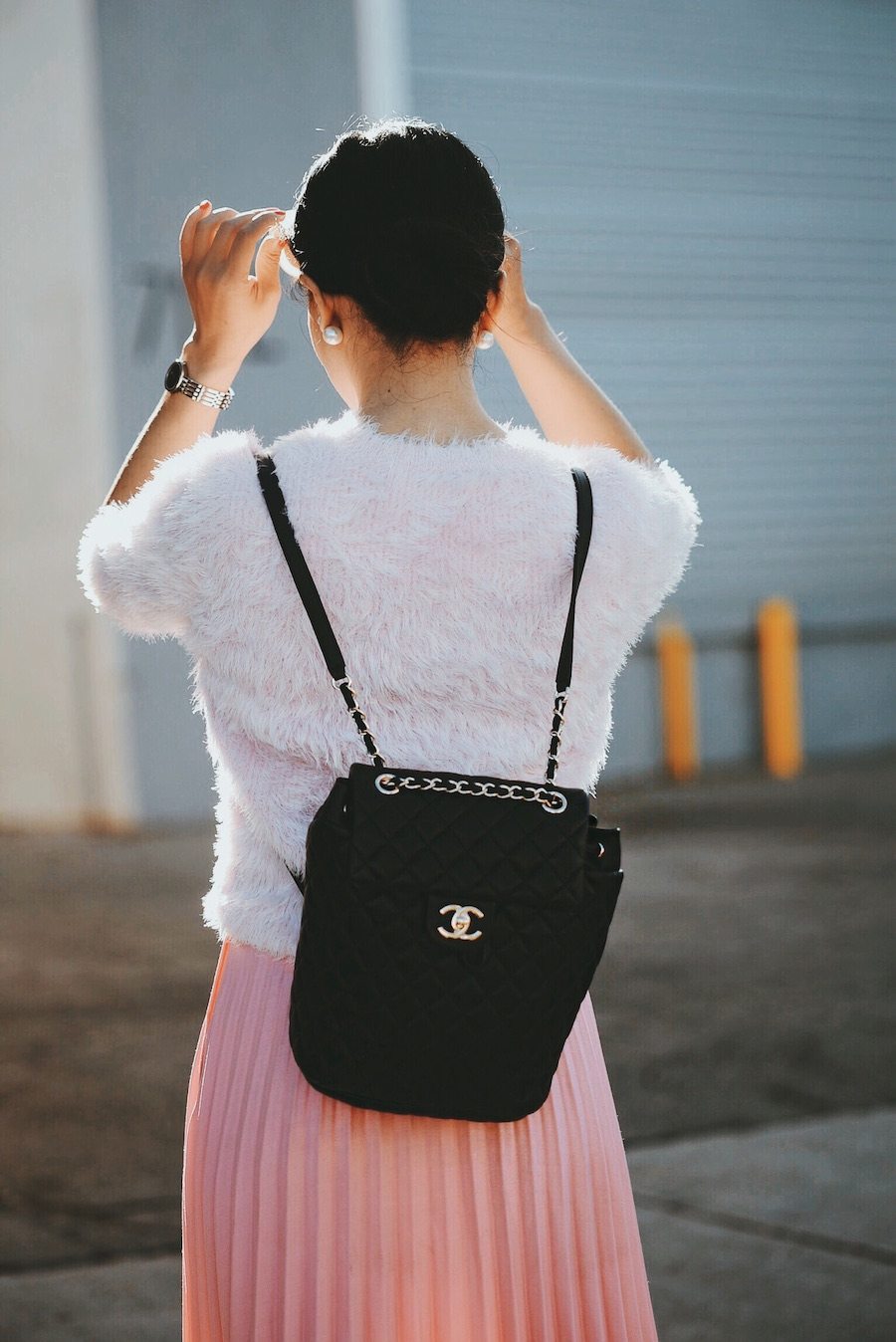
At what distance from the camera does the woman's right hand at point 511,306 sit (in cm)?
148

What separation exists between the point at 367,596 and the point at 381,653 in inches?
2.1

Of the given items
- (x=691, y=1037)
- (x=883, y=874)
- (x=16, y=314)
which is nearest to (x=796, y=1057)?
(x=691, y=1037)

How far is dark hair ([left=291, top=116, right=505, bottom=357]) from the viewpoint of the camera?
4.45 ft

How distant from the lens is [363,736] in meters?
1.36

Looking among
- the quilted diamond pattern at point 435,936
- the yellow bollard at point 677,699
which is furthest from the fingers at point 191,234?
the yellow bollard at point 677,699

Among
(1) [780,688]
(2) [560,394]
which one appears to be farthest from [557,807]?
(1) [780,688]

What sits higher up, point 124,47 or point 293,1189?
point 124,47

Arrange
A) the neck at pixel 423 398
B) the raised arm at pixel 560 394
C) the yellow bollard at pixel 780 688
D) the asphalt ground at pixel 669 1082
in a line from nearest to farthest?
the neck at pixel 423 398, the raised arm at pixel 560 394, the asphalt ground at pixel 669 1082, the yellow bollard at pixel 780 688

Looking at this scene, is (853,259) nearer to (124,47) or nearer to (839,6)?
(839,6)

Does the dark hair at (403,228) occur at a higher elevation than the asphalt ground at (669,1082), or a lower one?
higher

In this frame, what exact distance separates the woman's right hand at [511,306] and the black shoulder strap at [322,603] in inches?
9.3

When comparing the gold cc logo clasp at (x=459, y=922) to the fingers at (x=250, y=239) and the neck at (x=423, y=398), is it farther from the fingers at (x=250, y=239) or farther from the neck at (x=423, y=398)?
the fingers at (x=250, y=239)

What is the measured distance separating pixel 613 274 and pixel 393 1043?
9.36 meters

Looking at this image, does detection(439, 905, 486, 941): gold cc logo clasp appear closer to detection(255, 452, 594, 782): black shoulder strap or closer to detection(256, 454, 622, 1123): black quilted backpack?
detection(256, 454, 622, 1123): black quilted backpack
